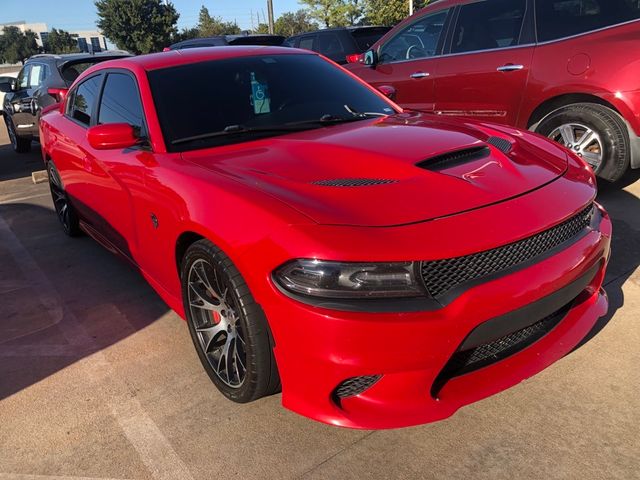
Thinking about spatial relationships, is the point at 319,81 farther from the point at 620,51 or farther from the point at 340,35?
the point at 340,35

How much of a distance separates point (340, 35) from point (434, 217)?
8.39 metres

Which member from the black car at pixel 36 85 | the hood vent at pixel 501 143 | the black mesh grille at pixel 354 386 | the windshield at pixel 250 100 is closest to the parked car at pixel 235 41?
the black car at pixel 36 85

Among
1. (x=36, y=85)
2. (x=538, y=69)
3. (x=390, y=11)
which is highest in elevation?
(x=390, y=11)

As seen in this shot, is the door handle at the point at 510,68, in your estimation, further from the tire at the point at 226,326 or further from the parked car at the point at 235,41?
the parked car at the point at 235,41

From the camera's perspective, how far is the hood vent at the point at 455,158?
233 centimetres

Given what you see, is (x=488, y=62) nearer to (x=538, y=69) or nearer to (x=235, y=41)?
(x=538, y=69)

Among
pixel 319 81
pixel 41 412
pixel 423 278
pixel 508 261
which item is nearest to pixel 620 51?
pixel 319 81

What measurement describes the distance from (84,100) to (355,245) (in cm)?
326

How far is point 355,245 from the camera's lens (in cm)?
183

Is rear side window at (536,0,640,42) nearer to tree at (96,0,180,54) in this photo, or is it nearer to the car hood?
the car hood

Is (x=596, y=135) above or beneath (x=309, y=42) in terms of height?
beneath

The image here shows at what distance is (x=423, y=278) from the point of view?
6.09ft

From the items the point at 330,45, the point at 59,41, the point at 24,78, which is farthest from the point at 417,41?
the point at 59,41

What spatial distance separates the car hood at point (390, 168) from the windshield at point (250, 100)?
19 centimetres
